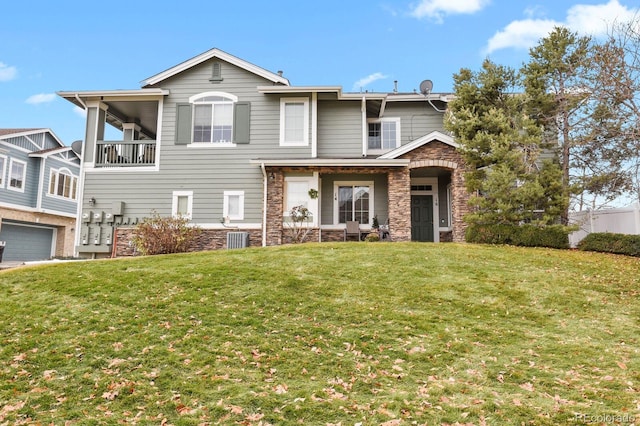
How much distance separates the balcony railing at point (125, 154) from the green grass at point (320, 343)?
7.04 metres

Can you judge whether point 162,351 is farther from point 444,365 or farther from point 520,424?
point 520,424

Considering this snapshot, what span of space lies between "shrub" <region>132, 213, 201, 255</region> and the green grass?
4.00m

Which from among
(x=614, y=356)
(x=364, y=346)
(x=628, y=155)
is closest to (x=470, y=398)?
(x=364, y=346)

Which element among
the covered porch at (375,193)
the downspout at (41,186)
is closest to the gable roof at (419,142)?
the covered porch at (375,193)

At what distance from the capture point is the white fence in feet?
43.0

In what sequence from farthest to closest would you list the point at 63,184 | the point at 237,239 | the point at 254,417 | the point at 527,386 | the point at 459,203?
the point at 63,184, the point at 237,239, the point at 459,203, the point at 527,386, the point at 254,417

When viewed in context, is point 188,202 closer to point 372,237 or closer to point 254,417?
point 372,237

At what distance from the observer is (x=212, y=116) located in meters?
16.2

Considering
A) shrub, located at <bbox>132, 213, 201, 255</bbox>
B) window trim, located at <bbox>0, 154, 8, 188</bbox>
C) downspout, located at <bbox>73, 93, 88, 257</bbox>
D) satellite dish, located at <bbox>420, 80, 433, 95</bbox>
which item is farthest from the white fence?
window trim, located at <bbox>0, 154, 8, 188</bbox>

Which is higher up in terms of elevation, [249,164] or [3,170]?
[3,170]

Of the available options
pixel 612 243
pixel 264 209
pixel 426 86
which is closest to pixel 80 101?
pixel 264 209

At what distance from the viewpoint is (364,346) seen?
223 inches

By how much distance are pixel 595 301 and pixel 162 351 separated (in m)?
7.28

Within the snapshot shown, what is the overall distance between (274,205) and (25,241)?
1909 centimetres
